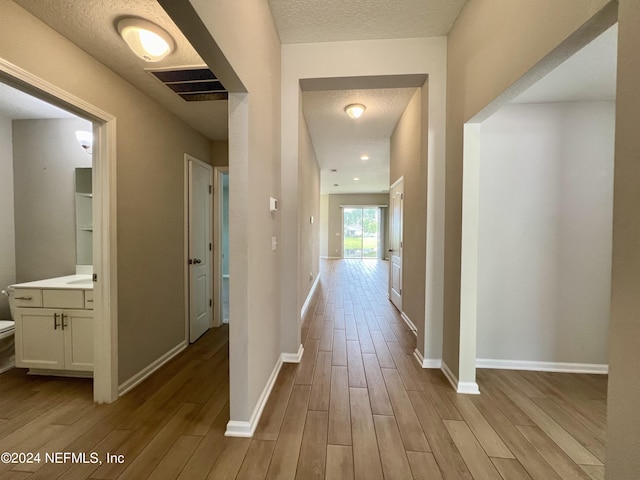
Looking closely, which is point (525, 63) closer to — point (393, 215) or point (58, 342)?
point (393, 215)

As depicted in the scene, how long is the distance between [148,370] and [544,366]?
3592mm

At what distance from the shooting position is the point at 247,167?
1.48 meters

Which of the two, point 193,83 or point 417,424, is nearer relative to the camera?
point 417,424

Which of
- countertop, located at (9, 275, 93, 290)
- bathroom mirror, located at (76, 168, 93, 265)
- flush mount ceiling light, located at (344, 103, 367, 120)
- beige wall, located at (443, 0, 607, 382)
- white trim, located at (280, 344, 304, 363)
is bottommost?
white trim, located at (280, 344, 304, 363)

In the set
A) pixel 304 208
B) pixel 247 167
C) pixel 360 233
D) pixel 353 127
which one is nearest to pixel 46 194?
pixel 247 167

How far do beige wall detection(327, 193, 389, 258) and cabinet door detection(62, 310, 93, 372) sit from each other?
30.5ft

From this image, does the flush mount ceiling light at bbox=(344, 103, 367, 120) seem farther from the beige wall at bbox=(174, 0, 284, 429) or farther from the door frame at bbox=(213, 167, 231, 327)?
the door frame at bbox=(213, 167, 231, 327)

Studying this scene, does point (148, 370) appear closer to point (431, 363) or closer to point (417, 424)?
point (417, 424)

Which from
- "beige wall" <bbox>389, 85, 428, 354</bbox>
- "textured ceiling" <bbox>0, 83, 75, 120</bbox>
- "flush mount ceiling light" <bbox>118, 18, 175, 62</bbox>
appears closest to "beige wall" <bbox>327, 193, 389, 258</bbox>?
"beige wall" <bbox>389, 85, 428, 354</bbox>

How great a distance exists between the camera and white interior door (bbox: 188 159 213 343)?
115 inches

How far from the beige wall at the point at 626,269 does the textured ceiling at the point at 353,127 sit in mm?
2260

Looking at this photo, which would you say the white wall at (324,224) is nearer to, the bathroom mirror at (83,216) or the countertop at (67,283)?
the bathroom mirror at (83,216)

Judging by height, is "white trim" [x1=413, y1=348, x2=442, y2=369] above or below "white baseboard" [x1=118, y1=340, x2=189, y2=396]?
above

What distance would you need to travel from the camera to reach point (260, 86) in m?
1.72
